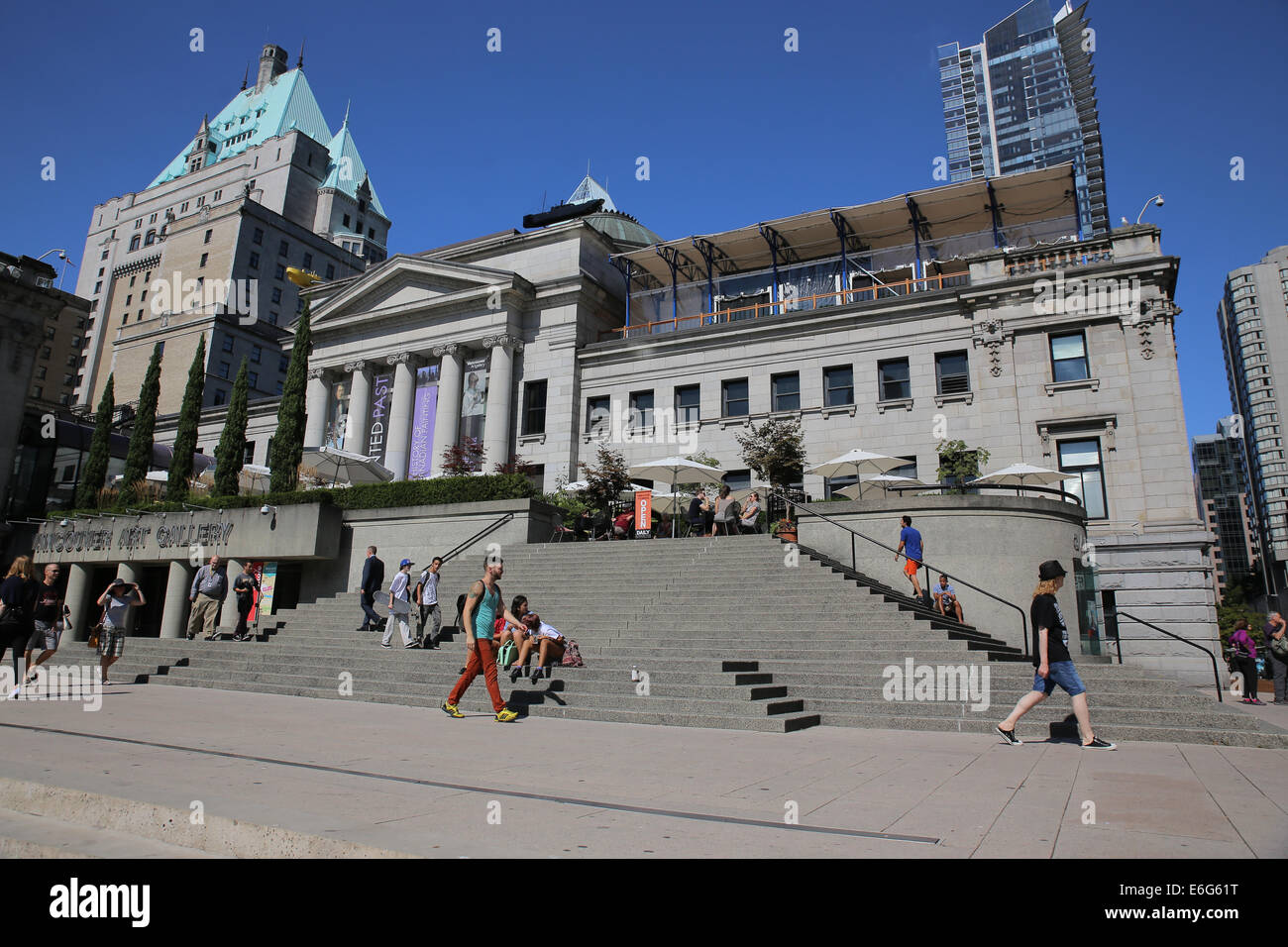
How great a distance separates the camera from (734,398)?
113 feet

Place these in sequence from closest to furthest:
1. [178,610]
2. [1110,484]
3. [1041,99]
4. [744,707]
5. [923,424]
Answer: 1. [744,707]
2. [1110,484]
3. [178,610]
4. [923,424]
5. [1041,99]

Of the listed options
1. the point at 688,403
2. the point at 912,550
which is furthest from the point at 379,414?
the point at 912,550

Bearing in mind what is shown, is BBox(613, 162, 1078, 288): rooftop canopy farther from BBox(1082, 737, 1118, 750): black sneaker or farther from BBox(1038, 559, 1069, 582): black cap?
BBox(1082, 737, 1118, 750): black sneaker

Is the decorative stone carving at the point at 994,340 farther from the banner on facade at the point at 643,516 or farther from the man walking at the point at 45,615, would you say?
the man walking at the point at 45,615

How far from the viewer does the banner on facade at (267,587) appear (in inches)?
958

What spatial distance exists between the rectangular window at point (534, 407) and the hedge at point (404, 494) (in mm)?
10417

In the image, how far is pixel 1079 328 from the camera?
2764cm

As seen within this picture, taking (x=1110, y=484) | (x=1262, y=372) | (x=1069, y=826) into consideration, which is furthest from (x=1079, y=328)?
(x=1262, y=372)

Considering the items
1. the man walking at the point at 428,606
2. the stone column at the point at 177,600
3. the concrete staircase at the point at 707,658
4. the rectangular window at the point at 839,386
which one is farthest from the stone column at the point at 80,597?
the rectangular window at the point at 839,386

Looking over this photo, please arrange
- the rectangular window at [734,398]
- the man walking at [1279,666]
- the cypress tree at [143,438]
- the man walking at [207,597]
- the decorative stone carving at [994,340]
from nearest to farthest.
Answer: the man walking at [1279,666]
the man walking at [207,597]
the decorative stone carving at [994,340]
the rectangular window at [734,398]
the cypress tree at [143,438]

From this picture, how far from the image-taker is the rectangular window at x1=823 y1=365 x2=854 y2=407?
32.1m

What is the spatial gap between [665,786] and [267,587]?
2229 centimetres
